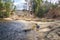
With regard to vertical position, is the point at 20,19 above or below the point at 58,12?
below

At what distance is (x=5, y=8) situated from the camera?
46.7ft

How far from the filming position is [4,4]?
1464cm

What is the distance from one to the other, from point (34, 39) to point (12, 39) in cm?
105

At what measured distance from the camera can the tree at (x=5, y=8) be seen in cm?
1330

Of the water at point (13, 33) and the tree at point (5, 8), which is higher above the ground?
the tree at point (5, 8)

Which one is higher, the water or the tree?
the tree

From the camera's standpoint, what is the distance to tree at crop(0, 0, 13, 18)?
13.3 meters

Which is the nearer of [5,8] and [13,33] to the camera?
[13,33]

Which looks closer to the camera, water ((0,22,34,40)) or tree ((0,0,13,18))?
water ((0,22,34,40))

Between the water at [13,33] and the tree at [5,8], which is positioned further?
the tree at [5,8]

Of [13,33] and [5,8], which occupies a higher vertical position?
[5,8]

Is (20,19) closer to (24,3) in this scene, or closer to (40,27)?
(24,3)

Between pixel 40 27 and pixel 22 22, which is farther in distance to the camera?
pixel 22 22

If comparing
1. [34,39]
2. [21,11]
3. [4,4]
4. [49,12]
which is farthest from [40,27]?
[4,4]
